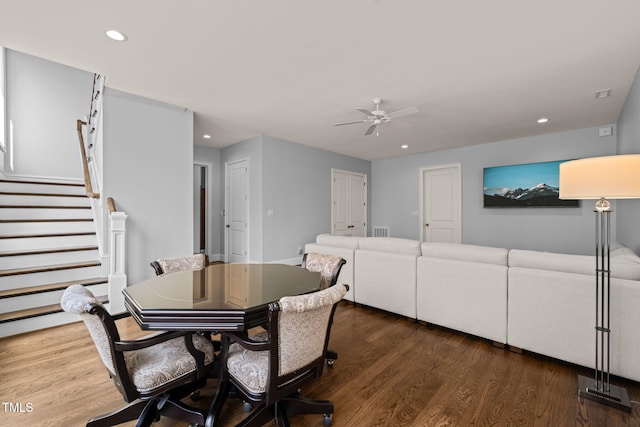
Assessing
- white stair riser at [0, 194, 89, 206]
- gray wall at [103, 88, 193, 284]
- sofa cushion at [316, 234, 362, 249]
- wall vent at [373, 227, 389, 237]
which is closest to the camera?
gray wall at [103, 88, 193, 284]

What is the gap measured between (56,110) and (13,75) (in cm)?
70

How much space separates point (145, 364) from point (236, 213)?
4.60 meters

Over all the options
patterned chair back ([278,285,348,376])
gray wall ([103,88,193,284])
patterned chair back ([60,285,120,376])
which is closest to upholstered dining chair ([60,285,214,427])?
patterned chair back ([60,285,120,376])

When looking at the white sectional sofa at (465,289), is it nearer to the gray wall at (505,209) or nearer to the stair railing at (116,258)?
the stair railing at (116,258)

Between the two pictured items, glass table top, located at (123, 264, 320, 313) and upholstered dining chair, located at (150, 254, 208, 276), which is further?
upholstered dining chair, located at (150, 254, 208, 276)

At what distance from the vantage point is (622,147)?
3.85 metres

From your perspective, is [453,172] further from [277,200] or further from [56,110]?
[56,110]

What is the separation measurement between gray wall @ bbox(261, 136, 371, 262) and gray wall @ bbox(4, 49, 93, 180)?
365cm

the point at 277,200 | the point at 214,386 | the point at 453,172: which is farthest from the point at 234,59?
the point at 453,172

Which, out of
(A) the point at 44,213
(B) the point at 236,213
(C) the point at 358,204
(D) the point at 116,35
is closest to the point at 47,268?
(A) the point at 44,213

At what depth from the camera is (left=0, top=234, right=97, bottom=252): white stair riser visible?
327 centimetres

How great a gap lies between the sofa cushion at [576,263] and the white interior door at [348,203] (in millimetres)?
4282

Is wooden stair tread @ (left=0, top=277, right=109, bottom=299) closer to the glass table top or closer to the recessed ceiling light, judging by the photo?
the glass table top

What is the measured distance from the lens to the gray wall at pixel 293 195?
17.4 feet
